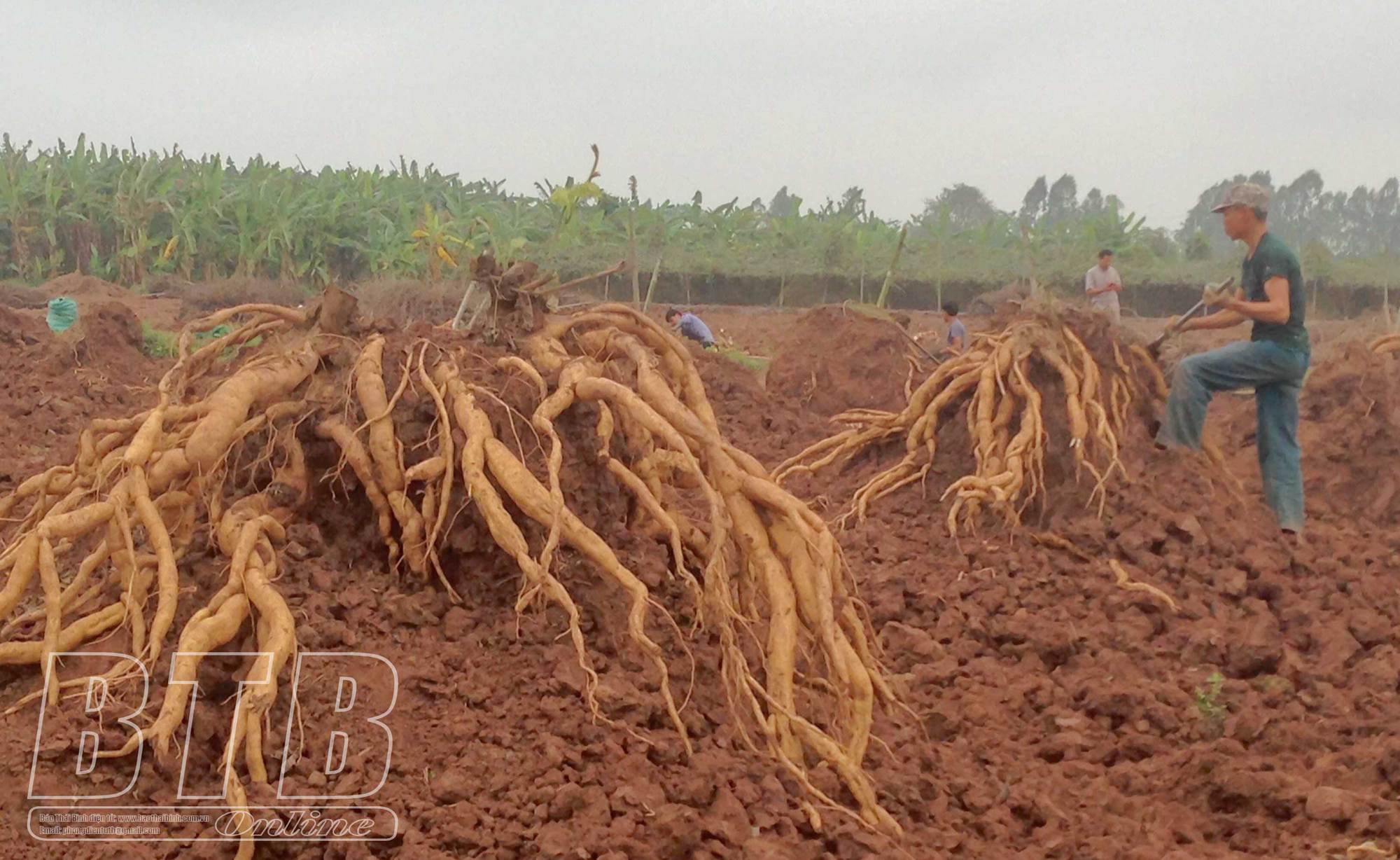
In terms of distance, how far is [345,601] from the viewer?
9.59 ft

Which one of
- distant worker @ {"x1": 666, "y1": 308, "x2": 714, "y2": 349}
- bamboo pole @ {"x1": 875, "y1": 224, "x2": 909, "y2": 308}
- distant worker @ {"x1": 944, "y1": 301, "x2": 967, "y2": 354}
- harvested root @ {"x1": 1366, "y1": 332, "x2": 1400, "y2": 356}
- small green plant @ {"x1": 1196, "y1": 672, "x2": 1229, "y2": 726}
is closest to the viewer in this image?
small green plant @ {"x1": 1196, "y1": 672, "x2": 1229, "y2": 726}

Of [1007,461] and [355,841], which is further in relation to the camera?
[1007,461]

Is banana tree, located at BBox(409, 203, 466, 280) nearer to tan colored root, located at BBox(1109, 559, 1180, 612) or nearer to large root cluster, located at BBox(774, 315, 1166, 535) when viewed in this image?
large root cluster, located at BBox(774, 315, 1166, 535)

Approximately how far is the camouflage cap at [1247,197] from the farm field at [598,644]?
1827 millimetres

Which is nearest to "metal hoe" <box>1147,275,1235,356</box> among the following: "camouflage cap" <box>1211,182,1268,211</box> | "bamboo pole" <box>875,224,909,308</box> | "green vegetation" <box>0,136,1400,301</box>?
"camouflage cap" <box>1211,182,1268,211</box>

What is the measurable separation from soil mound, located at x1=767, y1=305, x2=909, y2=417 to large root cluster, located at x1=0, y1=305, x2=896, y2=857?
20.7 feet

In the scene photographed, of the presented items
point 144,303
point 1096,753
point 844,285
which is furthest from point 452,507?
point 844,285

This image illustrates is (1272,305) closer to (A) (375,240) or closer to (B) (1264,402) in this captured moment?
(B) (1264,402)

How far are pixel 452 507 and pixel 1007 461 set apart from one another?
3254mm

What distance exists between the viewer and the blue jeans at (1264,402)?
5547 millimetres

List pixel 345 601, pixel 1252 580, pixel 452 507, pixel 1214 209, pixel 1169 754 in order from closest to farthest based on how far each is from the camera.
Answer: pixel 345 601, pixel 452 507, pixel 1169 754, pixel 1252 580, pixel 1214 209

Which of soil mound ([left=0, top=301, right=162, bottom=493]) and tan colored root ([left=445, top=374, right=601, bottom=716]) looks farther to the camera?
soil mound ([left=0, top=301, right=162, bottom=493])

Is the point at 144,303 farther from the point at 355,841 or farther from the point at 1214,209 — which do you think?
the point at 355,841

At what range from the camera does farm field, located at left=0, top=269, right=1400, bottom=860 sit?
251 centimetres
